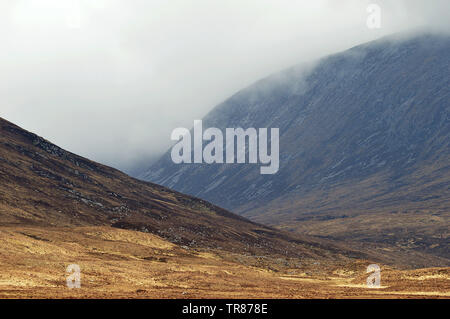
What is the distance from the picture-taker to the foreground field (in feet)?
148

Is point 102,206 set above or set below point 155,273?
above

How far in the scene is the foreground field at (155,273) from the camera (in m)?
45.2

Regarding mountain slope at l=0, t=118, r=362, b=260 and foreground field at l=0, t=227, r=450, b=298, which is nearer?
foreground field at l=0, t=227, r=450, b=298

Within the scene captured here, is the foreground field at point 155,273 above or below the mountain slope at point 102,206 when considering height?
below

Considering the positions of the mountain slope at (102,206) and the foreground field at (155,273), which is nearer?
the foreground field at (155,273)

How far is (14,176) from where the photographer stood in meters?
115

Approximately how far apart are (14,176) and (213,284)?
73302mm

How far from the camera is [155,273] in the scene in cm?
6228

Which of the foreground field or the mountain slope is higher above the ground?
the mountain slope

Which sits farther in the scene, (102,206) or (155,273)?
(102,206)
